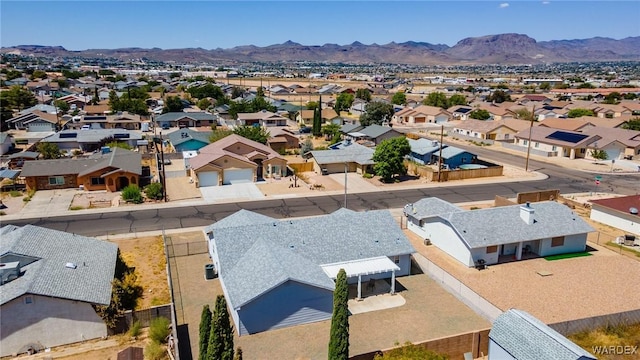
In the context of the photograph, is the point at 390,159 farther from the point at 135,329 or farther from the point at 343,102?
the point at 343,102

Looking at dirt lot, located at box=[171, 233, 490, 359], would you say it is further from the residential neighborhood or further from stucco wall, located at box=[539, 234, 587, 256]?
stucco wall, located at box=[539, 234, 587, 256]

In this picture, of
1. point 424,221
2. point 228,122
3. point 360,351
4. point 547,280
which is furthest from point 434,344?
point 228,122

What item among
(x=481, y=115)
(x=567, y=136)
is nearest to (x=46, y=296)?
(x=567, y=136)

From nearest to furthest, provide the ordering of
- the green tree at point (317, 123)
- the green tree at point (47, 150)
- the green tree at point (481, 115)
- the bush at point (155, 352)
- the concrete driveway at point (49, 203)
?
the bush at point (155, 352) → the concrete driveway at point (49, 203) → the green tree at point (47, 150) → the green tree at point (317, 123) → the green tree at point (481, 115)

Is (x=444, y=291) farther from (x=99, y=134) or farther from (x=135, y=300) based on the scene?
(x=99, y=134)

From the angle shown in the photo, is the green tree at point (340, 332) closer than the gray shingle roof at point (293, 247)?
Yes

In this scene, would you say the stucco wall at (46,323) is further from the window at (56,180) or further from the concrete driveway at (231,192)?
the window at (56,180)

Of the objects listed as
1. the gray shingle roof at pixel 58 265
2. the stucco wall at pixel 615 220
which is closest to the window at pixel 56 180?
the gray shingle roof at pixel 58 265
